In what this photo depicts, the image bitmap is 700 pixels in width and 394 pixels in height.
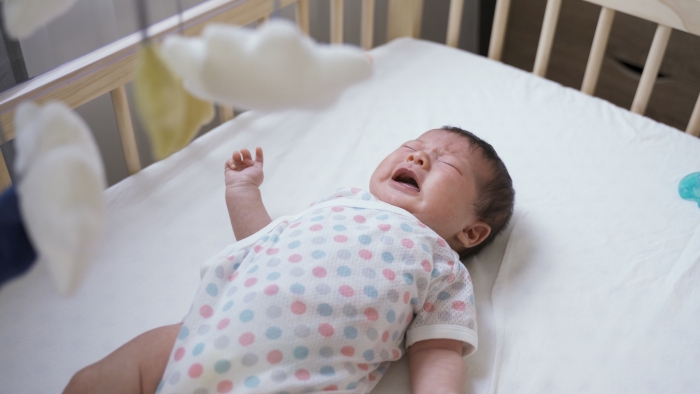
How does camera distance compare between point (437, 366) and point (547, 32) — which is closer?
point (437, 366)

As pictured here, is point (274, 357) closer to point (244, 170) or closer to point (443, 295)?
point (443, 295)

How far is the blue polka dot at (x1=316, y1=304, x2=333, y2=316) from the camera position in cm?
78

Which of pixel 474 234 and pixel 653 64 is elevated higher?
pixel 653 64

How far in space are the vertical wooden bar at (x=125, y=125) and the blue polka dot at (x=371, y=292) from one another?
0.57 meters

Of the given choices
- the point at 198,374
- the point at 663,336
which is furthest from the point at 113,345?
the point at 663,336

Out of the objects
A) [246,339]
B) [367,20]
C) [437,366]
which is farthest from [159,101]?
[367,20]

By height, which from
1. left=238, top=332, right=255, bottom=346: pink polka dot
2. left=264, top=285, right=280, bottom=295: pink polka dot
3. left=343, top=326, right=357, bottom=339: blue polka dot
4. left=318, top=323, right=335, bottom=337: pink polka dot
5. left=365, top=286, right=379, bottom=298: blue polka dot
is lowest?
left=343, top=326, right=357, bottom=339: blue polka dot

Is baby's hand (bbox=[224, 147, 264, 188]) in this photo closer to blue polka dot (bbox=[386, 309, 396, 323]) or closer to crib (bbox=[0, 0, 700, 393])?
crib (bbox=[0, 0, 700, 393])

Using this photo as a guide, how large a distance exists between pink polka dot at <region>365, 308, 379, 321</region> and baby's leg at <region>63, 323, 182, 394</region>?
25cm

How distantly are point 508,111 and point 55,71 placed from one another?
92 cm

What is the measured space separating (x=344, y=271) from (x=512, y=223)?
417 millimetres

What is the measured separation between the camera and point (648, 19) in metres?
1.28

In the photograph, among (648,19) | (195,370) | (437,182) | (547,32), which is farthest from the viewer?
(547,32)

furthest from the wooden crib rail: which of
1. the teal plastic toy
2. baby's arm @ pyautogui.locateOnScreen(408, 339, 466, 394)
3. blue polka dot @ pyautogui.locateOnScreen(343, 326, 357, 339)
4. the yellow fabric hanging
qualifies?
the yellow fabric hanging
